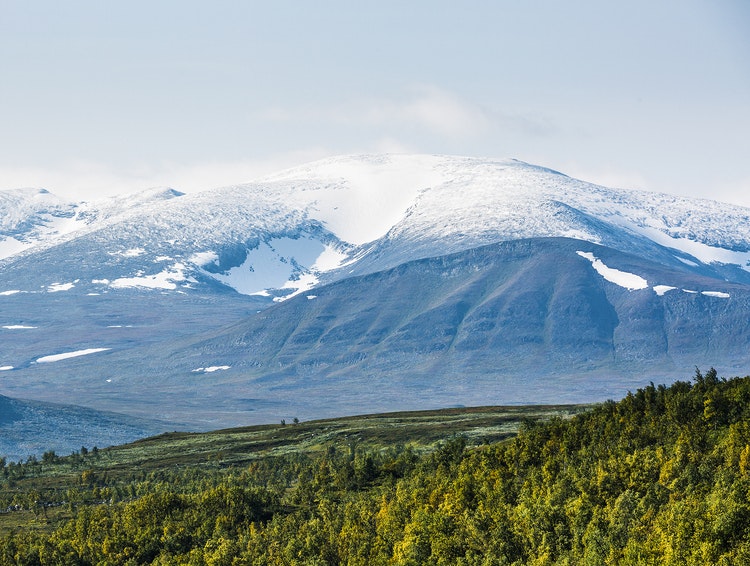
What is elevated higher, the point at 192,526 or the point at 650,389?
the point at 650,389

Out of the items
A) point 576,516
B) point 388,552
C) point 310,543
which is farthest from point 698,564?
point 310,543

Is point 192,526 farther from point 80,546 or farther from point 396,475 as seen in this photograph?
point 396,475

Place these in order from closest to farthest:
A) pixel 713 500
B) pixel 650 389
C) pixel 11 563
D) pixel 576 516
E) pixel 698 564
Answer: pixel 698 564 < pixel 713 500 < pixel 576 516 < pixel 11 563 < pixel 650 389

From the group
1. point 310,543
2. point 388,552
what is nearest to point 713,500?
point 388,552

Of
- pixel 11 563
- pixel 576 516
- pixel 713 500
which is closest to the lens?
pixel 713 500

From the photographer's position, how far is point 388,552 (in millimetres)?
130375

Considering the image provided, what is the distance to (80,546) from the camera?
14988 cm

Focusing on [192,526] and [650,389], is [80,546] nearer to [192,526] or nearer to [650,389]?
[192,526]

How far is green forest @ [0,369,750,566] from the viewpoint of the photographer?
365 feet

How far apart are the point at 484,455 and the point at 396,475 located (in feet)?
78.0

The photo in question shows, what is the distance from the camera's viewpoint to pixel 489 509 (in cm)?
13525

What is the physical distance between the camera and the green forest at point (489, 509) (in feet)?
365

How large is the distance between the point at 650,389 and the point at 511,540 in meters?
68.6

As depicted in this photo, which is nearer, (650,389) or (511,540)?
(511,540)
